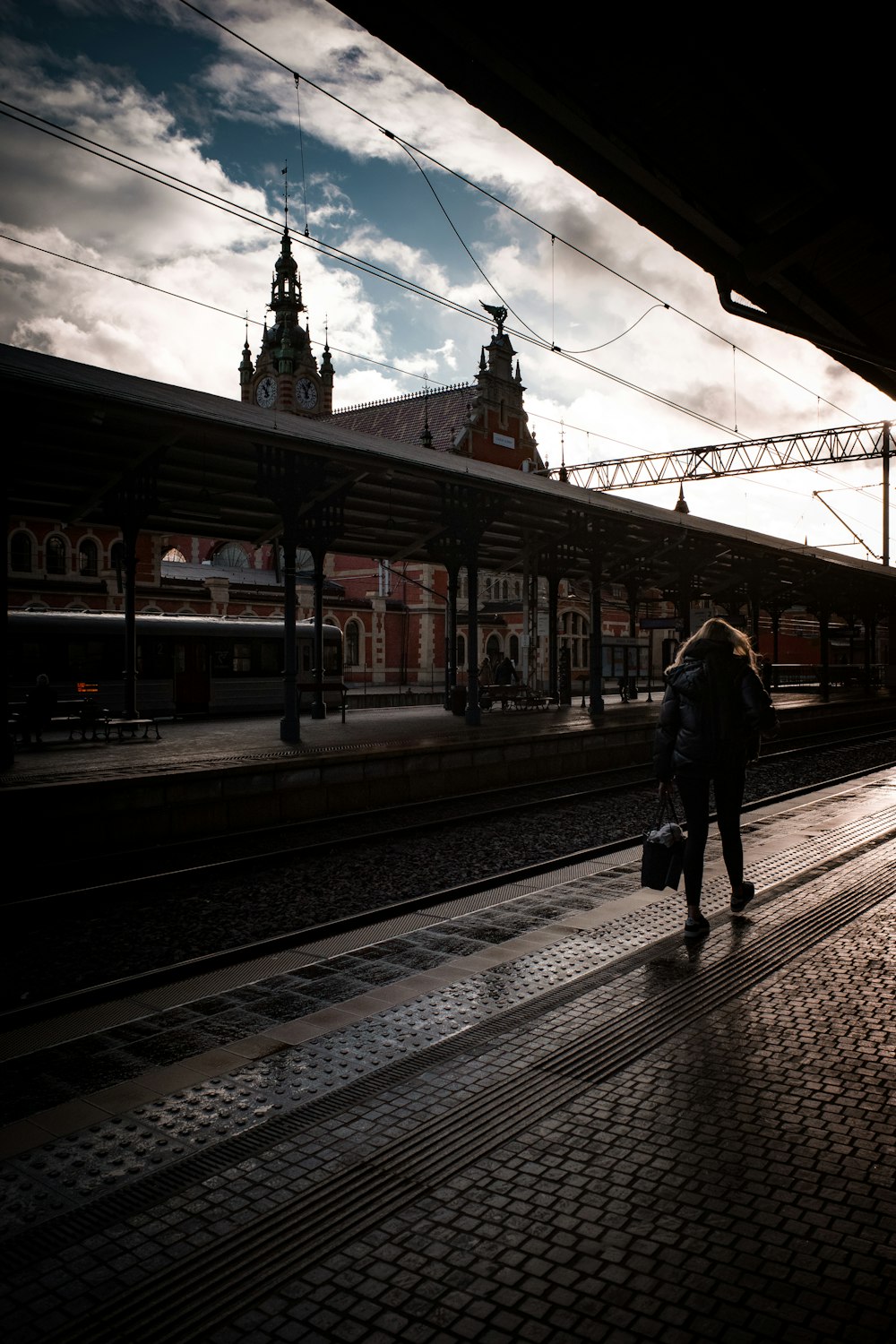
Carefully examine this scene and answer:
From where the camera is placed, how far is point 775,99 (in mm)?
5016

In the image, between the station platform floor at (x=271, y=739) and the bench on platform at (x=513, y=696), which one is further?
the bench on platform at (x=513, y=696)

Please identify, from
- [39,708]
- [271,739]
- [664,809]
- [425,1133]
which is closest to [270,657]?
[271,739]

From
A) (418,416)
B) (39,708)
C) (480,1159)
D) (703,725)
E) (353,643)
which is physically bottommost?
(480,1159)

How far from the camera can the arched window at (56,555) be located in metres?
34.0

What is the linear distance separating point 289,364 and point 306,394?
7.87 ft

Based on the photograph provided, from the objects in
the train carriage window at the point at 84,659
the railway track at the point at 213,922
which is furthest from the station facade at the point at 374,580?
the railway track at the point at 213,922

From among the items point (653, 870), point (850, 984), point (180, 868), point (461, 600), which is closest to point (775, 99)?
point (653, 870)

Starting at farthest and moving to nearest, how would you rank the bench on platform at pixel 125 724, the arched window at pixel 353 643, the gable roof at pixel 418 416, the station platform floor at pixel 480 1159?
the gable roof at pixel 418 416 < the arched window at pixel 353 643 < the bench on platform at pixel 125 724 < the station platform floor at pixel 480 1159

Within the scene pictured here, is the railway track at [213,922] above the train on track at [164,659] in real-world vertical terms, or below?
below

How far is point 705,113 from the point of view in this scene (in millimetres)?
5191

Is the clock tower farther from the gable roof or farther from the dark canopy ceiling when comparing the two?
the dark canopy ceiling

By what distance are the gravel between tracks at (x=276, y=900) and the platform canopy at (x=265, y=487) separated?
5.62 meters

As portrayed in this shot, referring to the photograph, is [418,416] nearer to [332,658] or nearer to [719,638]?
[332,658]

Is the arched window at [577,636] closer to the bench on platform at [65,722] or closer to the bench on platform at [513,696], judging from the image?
the bench on platform at [513,696]
